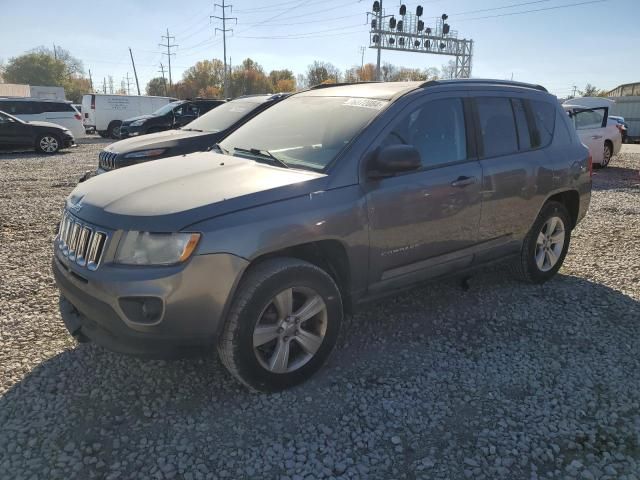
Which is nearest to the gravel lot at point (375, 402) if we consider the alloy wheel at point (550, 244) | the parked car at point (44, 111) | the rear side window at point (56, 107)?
the alloy wheel at point (550, 244)

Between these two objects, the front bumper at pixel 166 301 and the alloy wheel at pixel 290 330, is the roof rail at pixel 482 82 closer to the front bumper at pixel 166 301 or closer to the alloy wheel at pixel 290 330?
the alloy wheel at pixel 290 330

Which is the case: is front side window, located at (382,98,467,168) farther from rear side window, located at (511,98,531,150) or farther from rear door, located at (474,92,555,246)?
rear side window, located at (511,98,531,150)

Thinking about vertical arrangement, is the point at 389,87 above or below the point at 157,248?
above

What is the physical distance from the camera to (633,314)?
13.6 ft

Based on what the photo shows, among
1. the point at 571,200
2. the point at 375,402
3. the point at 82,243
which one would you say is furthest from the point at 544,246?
the point at 82,243

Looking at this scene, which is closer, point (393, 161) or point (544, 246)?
point (393, 161)

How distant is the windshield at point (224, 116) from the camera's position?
7.64m

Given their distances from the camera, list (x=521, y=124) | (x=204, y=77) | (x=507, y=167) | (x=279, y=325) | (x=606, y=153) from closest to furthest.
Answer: (x=279, y=325) < (x=507, y=167) < (x=521, y=124) < (x=606, y=153) < (x=204, y=77)

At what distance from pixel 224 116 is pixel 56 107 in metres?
16.3

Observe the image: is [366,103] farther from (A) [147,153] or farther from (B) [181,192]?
(A) [147,153]

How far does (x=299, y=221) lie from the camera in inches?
111

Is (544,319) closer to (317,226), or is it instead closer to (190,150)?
(317,226)

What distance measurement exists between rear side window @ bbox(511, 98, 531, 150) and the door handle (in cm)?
85

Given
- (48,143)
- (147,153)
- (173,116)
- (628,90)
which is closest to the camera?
(147,153)
